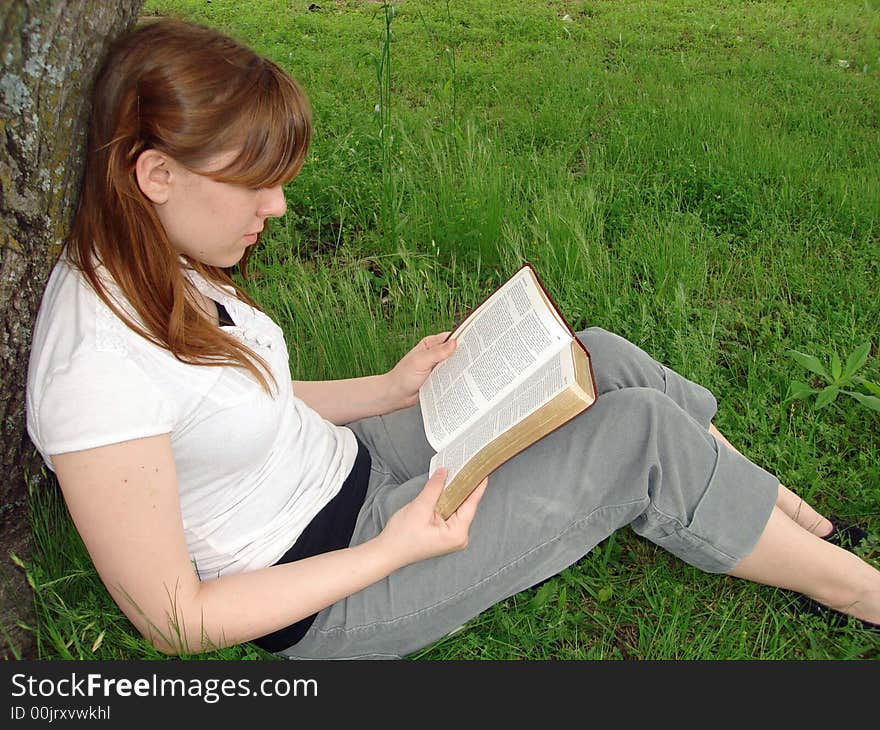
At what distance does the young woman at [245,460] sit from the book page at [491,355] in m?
0.14

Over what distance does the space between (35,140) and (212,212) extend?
1.17 ft

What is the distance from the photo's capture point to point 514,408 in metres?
1.53

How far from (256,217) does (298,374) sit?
3.48 ft

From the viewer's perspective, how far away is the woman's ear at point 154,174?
135cm

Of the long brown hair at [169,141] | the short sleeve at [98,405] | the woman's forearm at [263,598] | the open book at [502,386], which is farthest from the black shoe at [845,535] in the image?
the short sleeve at [98,405]

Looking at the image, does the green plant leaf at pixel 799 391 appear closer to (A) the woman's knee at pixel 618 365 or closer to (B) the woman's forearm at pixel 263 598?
(A) the woman's knee at pixel 618 365

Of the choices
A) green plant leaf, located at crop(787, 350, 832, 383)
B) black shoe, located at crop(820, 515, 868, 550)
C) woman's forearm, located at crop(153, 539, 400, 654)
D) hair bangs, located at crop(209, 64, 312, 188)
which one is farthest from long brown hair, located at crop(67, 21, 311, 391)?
green plant leaf, located at crop(787, 350, 832, 383)

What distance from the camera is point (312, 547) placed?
1.62 metres

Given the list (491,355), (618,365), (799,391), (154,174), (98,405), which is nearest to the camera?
(98,405)

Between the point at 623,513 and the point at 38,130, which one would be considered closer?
the point at 38,130

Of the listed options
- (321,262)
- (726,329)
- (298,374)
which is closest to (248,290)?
(321,262)

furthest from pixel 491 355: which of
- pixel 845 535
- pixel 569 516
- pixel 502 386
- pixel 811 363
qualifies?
pixel 811 363

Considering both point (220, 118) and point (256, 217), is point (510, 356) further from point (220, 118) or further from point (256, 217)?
point (220, 118)

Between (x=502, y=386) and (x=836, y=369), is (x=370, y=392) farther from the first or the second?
(x=836, y=369)
